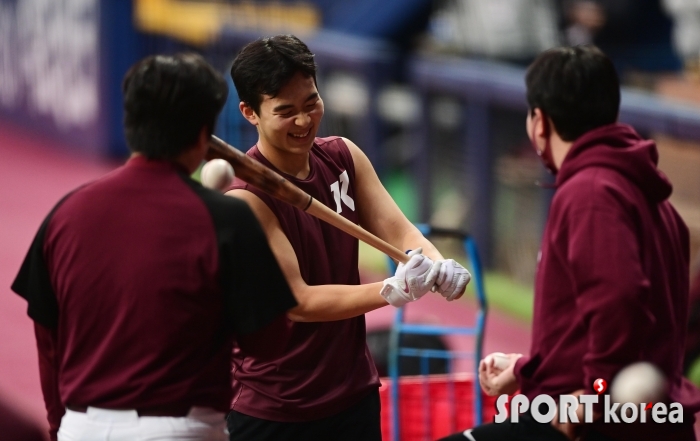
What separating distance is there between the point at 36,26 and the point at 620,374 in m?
11.9

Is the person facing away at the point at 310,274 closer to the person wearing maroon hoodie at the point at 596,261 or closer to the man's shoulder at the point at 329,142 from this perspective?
the man's shoulder at the point at 329,142

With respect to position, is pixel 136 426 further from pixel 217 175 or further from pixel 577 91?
pixel 577 91

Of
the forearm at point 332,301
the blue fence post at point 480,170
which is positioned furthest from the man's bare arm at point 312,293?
the blue fence post at point 480,170

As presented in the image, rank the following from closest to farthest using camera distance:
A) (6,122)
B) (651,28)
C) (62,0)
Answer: (651,28), (62,0), (6,122)

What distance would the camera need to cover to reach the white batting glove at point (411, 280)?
3.28m

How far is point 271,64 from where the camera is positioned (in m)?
3.38

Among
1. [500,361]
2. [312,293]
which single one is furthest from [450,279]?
[312,293]

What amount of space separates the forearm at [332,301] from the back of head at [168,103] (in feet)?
2.52

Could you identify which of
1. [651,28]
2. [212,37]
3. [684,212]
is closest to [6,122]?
[212,37]

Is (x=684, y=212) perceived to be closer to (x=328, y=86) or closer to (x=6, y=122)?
(x=328, y=86)

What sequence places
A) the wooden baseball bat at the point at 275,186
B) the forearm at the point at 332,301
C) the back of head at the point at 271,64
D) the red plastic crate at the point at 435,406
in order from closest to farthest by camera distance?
the wooden baseball bat at the point at 275,186
the forearm at the point at 332,301
the back of head at the point at 271,64
the red plastic crate at the point at 435,406

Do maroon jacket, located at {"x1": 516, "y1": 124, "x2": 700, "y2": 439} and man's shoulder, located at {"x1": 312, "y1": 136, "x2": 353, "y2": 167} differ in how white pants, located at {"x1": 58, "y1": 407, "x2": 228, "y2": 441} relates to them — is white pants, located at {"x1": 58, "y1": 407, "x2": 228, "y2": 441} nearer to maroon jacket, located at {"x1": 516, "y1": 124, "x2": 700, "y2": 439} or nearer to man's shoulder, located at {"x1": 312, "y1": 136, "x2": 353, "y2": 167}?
maroon jacket, located at {"x1": 516, "y1": 124, "x2": 700, "y2": 439}

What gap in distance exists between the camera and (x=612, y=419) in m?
2.99

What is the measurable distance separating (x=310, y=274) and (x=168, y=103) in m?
1.03
